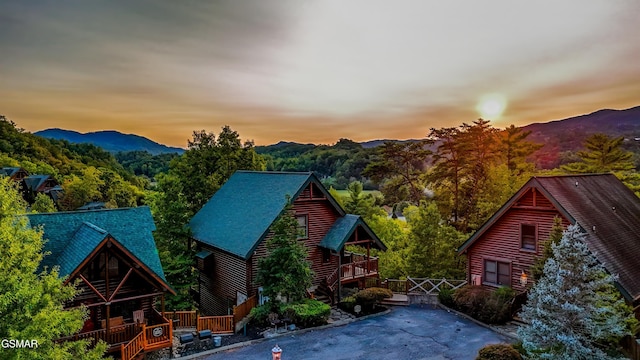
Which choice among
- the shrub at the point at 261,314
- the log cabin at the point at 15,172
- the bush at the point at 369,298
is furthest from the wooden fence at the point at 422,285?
the log cabin at the point at 15,172

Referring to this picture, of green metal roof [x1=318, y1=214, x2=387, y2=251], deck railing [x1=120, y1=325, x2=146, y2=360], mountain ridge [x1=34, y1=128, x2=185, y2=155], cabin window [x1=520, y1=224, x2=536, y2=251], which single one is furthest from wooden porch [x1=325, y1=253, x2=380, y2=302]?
mountain ridge [x1=34, y1=128, x2=185, y2=155]

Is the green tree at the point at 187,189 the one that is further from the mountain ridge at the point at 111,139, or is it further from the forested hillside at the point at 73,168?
the mountain ridge at the point at 111,139

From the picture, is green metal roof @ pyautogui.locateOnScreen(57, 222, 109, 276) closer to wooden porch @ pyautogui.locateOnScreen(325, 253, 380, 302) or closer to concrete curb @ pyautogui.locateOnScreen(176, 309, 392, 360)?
concrete curb @ pyautogui.locateOnScreen(176, 309, 392, 360)

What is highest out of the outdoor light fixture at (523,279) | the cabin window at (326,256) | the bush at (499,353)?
the cabin window at (326,256)

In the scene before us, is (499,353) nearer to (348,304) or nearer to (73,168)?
(348,304)

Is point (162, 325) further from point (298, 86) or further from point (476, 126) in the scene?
point (476, 126)

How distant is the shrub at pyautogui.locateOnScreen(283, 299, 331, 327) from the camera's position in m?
19.3

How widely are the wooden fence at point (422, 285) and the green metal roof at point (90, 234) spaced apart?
44.9 ft

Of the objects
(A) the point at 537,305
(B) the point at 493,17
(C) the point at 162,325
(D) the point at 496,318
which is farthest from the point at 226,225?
(B) the point at 493,17

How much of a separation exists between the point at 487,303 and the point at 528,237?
13.0 ft

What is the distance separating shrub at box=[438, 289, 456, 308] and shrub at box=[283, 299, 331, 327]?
659 centimetres

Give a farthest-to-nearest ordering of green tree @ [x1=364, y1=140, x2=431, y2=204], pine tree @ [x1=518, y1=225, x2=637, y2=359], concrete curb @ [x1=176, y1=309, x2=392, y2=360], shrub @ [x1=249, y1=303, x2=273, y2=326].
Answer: green tree @ [x1=364, y1=140, x2=431, y2=204], shrub @ [x1=249, y1=303, x2=273, y2=326], concrete curb @ [x1=176, y1=309, x2=392, y2=360], pine tree @ [x1=518, y1=225, x2=637, y2=359]

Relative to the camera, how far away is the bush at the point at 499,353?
46.9ft

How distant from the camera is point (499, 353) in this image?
1439 cm
